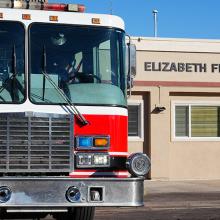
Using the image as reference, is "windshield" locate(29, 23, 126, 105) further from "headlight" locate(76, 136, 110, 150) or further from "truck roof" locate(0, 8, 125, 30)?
"headlight" locate(76, 136, 110, 150)

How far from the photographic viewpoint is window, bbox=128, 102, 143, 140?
2080 centimetres

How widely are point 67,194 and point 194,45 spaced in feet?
46.0

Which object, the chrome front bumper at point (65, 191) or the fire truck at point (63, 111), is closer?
the chrome front bumper at point (65, 191)

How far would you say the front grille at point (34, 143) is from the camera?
25.3 ft

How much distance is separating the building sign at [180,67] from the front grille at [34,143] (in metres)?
13.0

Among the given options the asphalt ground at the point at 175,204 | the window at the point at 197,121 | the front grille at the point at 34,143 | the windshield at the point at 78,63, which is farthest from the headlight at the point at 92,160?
the window at the point at 197,121

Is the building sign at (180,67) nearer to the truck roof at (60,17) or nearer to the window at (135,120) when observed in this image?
the window at (135,120)

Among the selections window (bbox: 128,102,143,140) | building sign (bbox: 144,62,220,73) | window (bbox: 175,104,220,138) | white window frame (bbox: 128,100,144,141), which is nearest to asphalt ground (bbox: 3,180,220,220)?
white window frame (bbox: 128,100,144,141)

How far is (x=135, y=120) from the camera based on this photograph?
20969 mm

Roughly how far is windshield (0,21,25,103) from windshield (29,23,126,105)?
0.43 ft

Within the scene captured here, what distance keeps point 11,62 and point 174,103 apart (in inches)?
527

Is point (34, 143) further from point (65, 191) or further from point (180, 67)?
point (180, 67)

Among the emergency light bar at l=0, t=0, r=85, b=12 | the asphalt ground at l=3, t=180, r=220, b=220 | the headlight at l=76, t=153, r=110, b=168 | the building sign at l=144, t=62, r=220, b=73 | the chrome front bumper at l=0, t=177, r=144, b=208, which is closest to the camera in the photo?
the chrome front bumper at l=0, t=177, r=144, b=208

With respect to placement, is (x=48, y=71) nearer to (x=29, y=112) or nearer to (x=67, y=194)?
(x=29, y=112)
